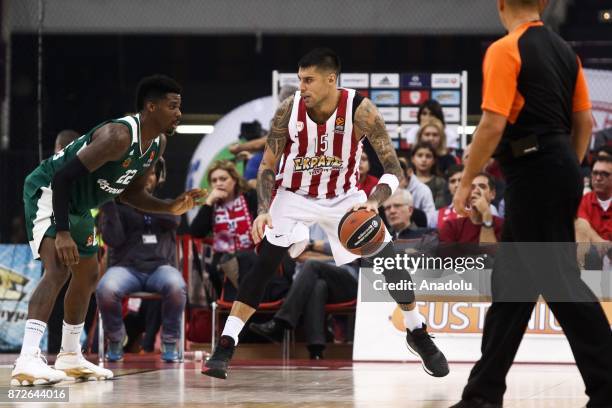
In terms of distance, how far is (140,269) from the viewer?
856cm

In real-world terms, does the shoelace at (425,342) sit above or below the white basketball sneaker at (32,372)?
above

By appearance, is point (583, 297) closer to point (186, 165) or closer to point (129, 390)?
point (129, 390)

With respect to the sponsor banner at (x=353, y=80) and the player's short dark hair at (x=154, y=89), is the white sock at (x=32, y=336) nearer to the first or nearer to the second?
the player's short dark hair at (x=154, y=89)

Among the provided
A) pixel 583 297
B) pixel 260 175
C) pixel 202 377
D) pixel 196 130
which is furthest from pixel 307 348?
pixel 583 297

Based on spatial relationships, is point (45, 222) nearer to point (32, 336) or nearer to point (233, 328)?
point (32, 336)

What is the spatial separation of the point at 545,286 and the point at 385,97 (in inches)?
252

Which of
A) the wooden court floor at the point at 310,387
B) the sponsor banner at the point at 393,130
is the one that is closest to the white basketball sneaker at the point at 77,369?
the wooden court floor at the point at 310,387

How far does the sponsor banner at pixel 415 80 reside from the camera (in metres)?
10.3

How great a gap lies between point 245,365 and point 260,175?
79.5 inches

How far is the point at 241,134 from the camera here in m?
10.7

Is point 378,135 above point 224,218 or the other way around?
above

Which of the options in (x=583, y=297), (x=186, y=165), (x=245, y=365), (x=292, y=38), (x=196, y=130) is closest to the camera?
(x=583, y=297)

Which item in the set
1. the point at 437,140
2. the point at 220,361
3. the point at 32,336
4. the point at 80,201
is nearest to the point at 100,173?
the point at 80,201

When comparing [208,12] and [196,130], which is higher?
[208,12]
